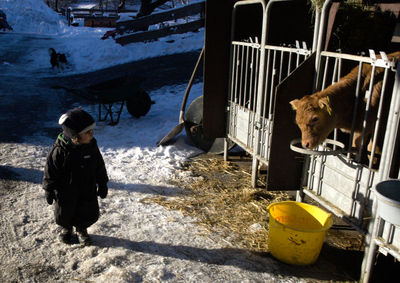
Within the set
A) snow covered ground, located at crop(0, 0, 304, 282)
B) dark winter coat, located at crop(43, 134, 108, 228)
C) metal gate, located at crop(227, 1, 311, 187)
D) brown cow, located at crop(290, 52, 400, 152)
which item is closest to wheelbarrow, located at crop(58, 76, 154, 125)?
snow covered ground, located at crop(0, 0, 304, 282)

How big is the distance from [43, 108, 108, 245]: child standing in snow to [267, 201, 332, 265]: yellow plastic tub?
1768 millimetres

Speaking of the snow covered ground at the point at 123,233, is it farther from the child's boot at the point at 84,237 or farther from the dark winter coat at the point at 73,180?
the dark winter coat at the point at 73,180

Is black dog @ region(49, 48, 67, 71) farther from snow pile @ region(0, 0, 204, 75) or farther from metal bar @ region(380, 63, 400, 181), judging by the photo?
metal bar @ region(380, 63, 400, 181)

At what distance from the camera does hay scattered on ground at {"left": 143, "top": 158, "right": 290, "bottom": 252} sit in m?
3.93

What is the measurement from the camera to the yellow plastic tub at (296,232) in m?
3.20

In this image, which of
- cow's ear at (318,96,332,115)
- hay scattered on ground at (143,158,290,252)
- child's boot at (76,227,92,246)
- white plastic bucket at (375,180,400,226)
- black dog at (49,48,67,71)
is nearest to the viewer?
white plastic bucket at (375,180,400,226)

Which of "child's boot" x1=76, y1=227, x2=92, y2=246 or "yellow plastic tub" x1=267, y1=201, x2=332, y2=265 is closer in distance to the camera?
"yellow plastic tub" x1=267, y1=201, x2=332, y2=265

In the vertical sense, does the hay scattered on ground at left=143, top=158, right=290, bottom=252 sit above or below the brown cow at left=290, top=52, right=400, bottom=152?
below

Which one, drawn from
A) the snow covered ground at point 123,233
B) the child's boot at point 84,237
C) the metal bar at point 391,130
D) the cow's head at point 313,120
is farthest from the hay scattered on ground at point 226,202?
the metal bar at point 391,130

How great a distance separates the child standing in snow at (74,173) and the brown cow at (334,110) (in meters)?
1.93

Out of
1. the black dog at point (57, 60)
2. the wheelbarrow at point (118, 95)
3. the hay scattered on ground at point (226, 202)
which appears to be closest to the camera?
the hay scattered on ground at point (226, 202)

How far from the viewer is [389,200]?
234 centimetres

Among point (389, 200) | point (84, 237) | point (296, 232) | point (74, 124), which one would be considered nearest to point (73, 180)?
point (74, 124)

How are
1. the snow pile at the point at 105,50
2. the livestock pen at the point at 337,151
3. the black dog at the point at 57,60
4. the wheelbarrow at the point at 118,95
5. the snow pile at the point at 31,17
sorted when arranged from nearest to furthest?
the livestock pen at the point at 337,151 < the wheelbarrow at the point at 118,95 < the black dog at the point at 57,60 < the snow pile at the point at 105,50 < the snow pile at the point at 31,17
